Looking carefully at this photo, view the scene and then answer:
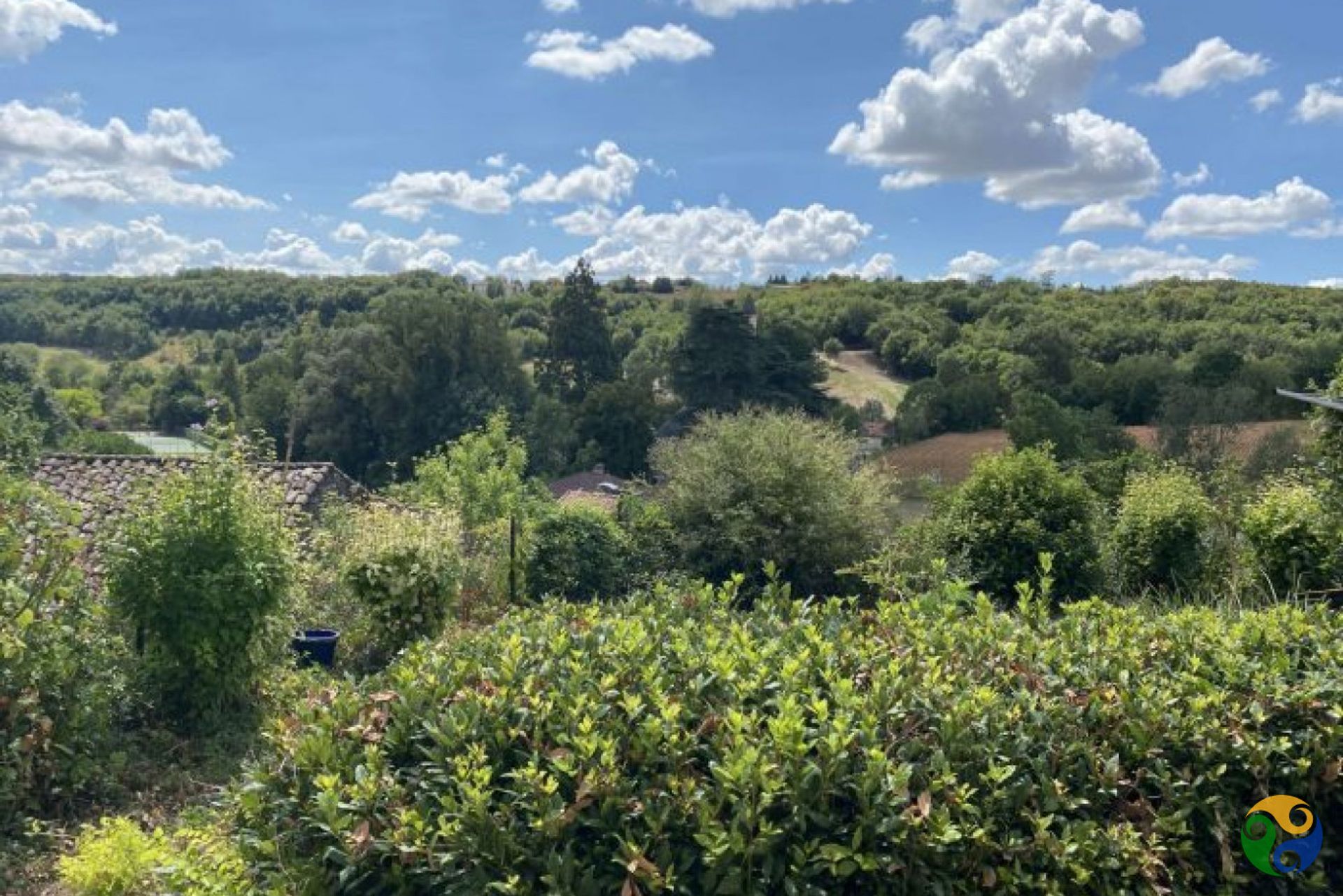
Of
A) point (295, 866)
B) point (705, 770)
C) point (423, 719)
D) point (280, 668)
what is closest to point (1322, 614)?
point (705, 770)

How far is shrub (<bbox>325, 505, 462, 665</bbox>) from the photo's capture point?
23.5ft

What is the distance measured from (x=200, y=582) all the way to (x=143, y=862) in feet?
7.92

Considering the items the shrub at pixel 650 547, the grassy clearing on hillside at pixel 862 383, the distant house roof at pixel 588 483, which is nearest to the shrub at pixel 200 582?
→ the shrub at pixel 650 547

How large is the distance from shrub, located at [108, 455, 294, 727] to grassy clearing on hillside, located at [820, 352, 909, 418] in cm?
4667

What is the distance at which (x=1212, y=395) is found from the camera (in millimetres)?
34906

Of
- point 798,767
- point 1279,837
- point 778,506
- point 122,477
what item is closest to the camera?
point 798,767

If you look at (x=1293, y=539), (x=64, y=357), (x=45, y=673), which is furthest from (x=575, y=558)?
(x=64, y=357)

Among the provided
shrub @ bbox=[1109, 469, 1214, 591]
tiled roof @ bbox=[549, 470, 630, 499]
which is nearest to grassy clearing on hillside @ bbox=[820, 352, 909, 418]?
tiled roof @ bbox=[549, 470, 630, 499]

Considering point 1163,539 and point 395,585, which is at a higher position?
point 1163,539

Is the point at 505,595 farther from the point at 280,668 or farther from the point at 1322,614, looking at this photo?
the point at 1322,614

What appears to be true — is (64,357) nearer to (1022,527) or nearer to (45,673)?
(45,673)

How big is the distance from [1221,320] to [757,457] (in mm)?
53746

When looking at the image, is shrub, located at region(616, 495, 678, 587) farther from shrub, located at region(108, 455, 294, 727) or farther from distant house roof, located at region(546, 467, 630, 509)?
distant house roof, located at region(546, 467, 630, 509)

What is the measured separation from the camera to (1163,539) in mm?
8328
